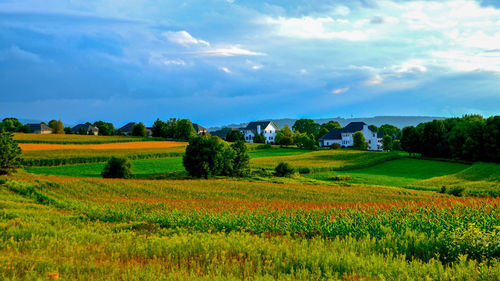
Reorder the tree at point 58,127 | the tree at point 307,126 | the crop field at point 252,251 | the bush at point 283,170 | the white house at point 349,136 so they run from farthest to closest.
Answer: the tree at point 307,126
the tree at point 58,127
the white house at point 349,136
the bush at point 283,170
the crop field at point 252,251

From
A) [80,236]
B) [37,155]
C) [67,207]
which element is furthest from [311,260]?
[37,155]

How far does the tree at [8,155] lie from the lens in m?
33.3

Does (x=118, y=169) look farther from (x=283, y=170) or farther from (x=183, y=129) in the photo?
(x=183, y=129)

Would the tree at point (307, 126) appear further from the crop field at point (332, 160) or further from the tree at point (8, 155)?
the tree at point (8, 155)

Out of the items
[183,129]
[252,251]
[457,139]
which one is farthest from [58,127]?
[252,251]

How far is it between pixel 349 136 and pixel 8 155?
5472 inches

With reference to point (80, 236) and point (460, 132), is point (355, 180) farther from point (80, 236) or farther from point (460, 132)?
point (80, 236)

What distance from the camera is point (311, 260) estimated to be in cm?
682

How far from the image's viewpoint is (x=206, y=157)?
49.0m

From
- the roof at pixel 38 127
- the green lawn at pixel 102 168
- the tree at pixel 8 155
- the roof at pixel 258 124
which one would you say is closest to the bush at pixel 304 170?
the green lawn at pixel 102 168

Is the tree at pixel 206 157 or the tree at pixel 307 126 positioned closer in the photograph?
the tree at pixel 206 157

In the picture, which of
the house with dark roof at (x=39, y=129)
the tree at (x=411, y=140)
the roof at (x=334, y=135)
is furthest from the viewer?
the roof at (x=334, y=135)

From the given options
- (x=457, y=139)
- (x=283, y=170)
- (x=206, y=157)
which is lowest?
(x=283, y=170)

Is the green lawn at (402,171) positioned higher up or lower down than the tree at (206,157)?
lower down
